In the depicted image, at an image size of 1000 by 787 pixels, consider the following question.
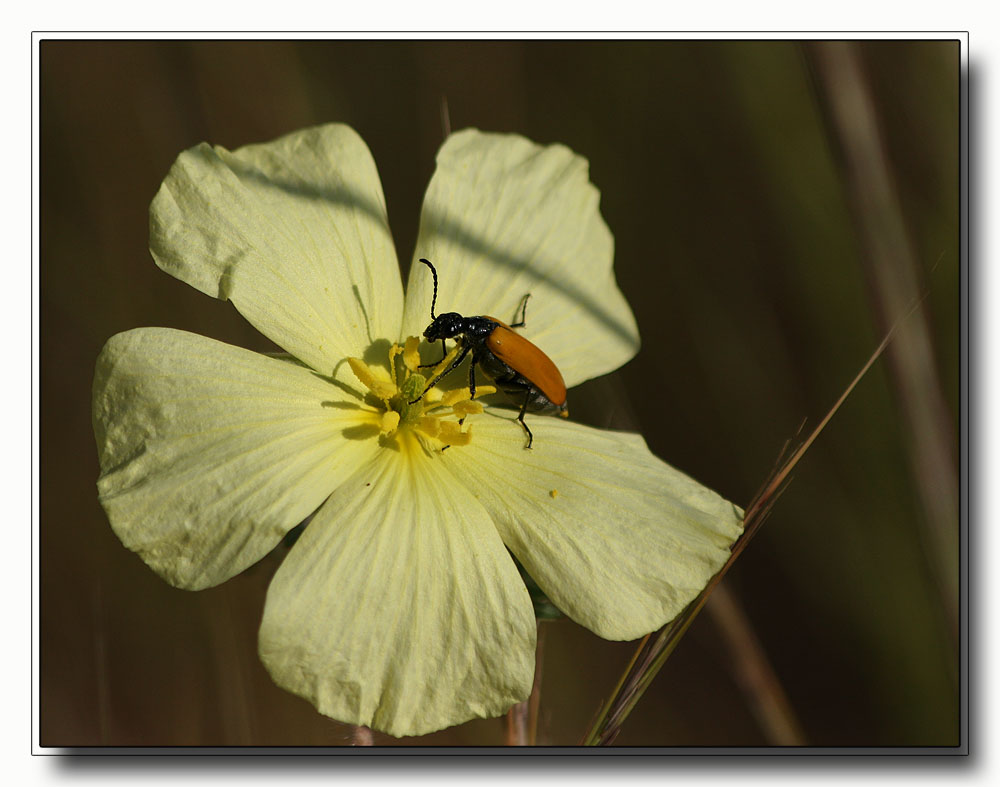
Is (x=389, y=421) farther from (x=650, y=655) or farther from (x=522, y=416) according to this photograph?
(x=650, y=655)

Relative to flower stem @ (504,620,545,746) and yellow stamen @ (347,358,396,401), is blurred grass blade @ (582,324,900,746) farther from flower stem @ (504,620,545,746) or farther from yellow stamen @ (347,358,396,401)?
yellow stamen @ (347,358,396,401)

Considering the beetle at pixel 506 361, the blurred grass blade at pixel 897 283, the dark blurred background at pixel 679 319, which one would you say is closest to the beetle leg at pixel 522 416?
the beetle at pixel 506 361

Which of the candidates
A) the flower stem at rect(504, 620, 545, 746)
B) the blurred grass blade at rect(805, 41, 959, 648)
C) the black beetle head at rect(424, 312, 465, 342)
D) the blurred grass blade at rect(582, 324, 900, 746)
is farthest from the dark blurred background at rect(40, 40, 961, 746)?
the black beetle head at rect(424, 312, 465, 342)

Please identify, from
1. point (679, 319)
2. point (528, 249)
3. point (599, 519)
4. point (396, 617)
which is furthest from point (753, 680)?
point (679, 319)

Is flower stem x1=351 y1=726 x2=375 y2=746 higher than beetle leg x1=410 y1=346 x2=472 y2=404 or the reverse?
the reverse

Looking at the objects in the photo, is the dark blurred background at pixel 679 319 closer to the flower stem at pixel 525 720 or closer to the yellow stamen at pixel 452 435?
the flower stem at pixel 525 720

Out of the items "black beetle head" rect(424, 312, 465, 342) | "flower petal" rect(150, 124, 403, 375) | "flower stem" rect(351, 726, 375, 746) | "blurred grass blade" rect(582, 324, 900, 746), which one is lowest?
"flower stem" rect(351, 726, 375, 746)
